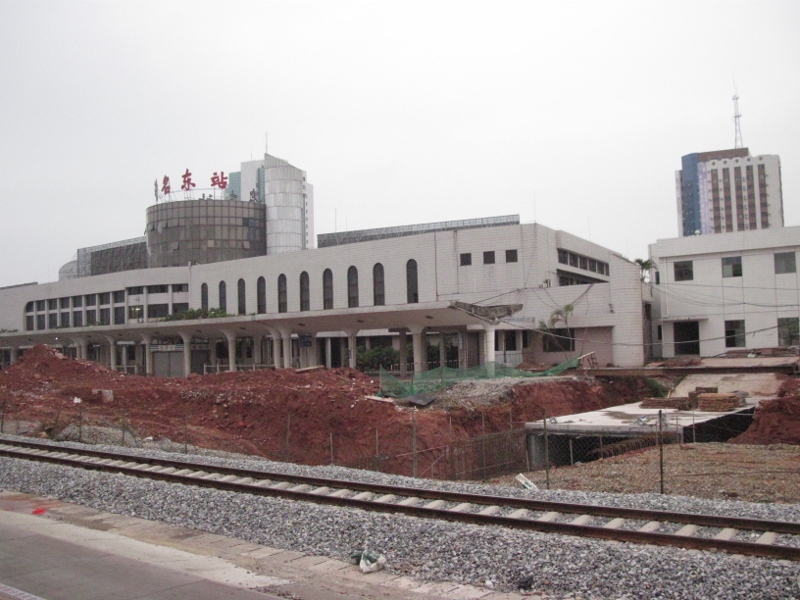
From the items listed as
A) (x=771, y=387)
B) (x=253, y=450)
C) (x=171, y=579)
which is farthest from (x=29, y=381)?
(x=771, y=387)

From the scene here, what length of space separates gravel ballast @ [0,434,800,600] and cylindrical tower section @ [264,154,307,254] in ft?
303

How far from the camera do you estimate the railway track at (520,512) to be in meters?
9.74

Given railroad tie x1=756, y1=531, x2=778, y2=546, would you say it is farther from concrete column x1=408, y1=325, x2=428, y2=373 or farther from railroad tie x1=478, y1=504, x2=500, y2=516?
concrete column x1=408, y1=325, x2=428, y2=373

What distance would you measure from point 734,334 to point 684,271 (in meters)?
5.43

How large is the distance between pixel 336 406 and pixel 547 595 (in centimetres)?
2381

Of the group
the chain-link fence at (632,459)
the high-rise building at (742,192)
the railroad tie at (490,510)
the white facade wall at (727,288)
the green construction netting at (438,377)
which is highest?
the high-rise building at (742,192)

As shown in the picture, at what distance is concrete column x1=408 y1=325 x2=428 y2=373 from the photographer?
47188 millimetres

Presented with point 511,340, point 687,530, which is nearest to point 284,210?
point 511,340

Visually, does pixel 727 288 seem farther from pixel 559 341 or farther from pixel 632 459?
pixel 632 459

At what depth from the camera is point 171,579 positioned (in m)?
9.01

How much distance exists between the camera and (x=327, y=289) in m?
65.2

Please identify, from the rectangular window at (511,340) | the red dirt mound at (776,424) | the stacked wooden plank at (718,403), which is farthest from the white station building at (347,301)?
the red dirt mound at (776,424)

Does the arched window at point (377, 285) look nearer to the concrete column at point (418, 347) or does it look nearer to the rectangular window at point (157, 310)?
the concrete column at point (418, 347)

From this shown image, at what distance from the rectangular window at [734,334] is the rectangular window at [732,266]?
3.29 meters
